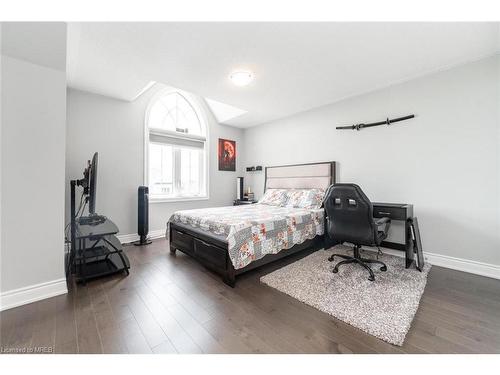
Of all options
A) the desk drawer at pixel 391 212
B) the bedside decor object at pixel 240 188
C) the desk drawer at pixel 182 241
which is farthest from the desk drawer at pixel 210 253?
the bedside decor object at pixel 240 188

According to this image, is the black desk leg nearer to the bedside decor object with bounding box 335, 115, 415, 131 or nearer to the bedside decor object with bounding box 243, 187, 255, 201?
the bedside decor object with bounding box 335, 115, 415, 131

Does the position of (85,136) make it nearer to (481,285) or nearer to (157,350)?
(157,350)

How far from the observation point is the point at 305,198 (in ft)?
11.8

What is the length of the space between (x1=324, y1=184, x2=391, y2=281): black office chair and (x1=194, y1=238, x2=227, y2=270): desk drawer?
4.21 feet

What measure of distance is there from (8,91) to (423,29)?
3663mm

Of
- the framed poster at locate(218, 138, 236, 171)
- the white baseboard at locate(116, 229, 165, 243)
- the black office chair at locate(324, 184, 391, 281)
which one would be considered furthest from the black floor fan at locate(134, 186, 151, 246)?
the black office chair at locate(324, 184, 391, 281)

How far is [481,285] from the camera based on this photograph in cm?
213

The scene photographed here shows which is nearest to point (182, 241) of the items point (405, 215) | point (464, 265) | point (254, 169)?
point (254, 169)

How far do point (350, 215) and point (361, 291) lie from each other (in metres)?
0.75

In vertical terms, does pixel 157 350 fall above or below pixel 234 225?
below

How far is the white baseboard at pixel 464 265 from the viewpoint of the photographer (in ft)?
7.61

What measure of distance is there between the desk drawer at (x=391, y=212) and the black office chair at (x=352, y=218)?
0.80 ft

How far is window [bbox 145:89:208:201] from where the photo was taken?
13.4 ft
